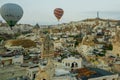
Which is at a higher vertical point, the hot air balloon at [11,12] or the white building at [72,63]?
the hot air balloon at [11,12]

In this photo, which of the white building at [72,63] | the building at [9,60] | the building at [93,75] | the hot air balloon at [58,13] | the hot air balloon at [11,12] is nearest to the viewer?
the building at [93,75]

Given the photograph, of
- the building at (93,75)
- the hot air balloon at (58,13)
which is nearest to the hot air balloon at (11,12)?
the building at (93,75)

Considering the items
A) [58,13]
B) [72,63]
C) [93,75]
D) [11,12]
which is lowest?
[93,75]

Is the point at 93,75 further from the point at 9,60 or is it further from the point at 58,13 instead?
the point at 58,13

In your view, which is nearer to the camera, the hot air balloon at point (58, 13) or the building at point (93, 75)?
the building at point (93, 75)

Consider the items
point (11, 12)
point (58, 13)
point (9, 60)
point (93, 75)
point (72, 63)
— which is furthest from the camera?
point (58, 13)

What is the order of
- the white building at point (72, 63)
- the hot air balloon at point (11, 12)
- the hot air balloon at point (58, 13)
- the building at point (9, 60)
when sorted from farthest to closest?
the hot air balloon at point (58, 13)
the building at point (9, 60)
the white building at point (72, 63)
the hot air balloon at point (11, 12)

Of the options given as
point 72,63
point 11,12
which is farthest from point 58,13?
point 11,12

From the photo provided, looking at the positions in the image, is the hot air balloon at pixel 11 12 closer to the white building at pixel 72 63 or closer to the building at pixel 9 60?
the building at pixel 9 60
